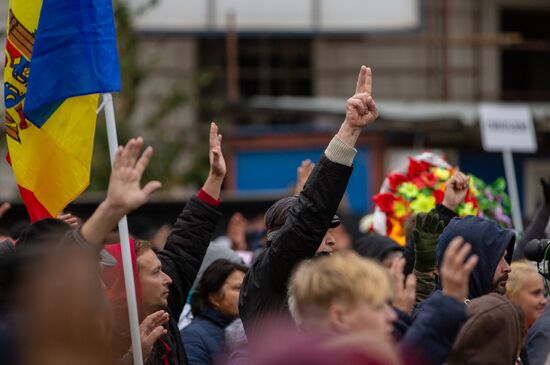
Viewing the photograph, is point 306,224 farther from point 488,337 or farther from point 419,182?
point 419,182

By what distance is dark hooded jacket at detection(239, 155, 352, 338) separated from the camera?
4691mm

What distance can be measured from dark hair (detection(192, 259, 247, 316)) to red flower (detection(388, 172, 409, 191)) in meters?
2.02

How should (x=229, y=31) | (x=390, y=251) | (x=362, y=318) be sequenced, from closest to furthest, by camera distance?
(x=362, y=318), (x=390, y=251), (x=229, y=31)

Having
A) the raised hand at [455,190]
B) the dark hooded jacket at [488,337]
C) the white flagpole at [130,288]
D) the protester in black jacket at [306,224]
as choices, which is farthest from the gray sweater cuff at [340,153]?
the raised hand at [455,190]

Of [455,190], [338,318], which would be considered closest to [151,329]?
[338,318]

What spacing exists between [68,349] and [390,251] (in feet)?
13.5

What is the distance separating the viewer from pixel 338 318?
365cm

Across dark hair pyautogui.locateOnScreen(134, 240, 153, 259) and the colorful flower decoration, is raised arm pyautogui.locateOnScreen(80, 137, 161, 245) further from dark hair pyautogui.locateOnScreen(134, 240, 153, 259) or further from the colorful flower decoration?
the colorful flower decoration

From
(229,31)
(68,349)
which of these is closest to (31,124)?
(68,349)

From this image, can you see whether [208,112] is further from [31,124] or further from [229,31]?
[31,124]

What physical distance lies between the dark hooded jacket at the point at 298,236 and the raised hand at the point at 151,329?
16.2 inches

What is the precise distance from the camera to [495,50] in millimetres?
21266

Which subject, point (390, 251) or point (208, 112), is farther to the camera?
point (208, 112)

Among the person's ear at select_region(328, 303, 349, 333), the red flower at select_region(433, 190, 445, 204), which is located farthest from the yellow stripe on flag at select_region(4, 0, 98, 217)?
the red flower at select_region(433, 190, 445, 204)
